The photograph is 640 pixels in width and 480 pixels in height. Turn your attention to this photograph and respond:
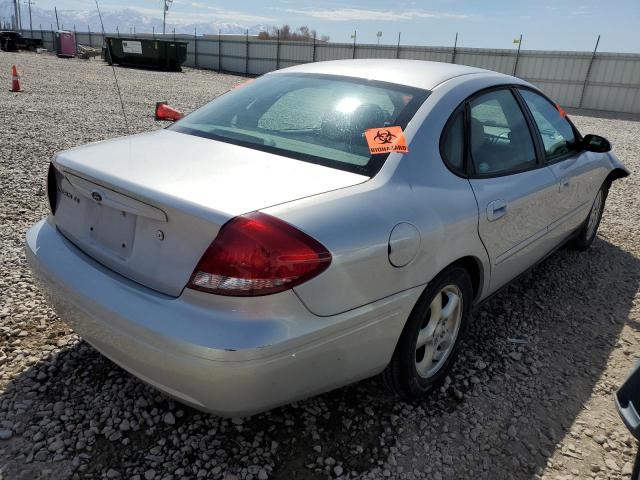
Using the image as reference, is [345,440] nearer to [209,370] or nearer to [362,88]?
[209,370]

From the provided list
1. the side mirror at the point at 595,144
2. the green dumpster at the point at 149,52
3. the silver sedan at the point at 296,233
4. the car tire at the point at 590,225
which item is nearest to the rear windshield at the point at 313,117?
the silver sedan at the point at 296,233

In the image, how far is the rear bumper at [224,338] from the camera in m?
1.64

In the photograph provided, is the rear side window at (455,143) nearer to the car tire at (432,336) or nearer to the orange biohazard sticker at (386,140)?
the orange biohazard sticker at (386,140)

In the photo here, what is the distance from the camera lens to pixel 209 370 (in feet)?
5.40

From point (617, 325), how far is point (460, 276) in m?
1.72

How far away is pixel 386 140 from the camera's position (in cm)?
221

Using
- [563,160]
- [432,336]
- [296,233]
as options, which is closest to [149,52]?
[563,160]

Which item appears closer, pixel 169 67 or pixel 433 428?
pixel 433 428

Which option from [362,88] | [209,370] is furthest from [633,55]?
[209,370]

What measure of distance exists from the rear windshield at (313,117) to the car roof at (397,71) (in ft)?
0.23

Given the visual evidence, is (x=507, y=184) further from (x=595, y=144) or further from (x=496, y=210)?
(x=595, y=144)

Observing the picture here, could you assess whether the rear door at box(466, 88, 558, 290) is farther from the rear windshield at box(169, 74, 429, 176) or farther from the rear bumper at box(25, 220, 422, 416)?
the rear bumper at box(25, 220, 422, 416)

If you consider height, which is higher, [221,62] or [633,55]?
[633,55]

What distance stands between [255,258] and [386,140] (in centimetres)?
89
